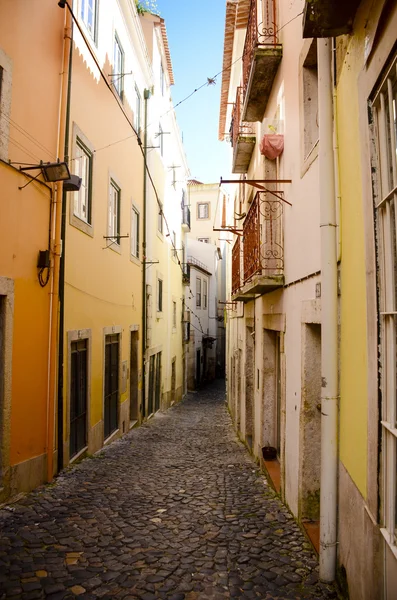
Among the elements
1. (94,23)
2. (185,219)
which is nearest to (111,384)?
(94,23)

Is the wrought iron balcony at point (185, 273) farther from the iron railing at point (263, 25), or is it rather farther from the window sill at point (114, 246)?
the iron railing at point (263, 25)

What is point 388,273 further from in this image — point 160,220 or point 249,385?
point 160,220

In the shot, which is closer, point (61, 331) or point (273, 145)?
point (273, 145)

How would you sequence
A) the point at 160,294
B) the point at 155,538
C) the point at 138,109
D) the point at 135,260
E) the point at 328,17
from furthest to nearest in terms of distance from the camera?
the point at 160,294 < the point at 138,109 < the point at 135,260 < the point at 155,538 < the point at 328,17

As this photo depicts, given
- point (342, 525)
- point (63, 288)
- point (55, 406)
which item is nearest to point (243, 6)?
point (63, 288)

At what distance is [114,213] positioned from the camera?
36.3ft

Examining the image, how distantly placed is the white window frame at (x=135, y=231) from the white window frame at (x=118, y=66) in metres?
2.89

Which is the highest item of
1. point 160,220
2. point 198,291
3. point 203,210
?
point 203,210

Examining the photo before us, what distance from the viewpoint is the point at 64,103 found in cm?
734

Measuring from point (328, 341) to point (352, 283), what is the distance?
599 mm

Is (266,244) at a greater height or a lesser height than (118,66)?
lesser

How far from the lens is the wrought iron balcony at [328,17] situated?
306 centimetres

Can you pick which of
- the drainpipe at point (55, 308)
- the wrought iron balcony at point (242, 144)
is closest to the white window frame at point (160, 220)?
the wrought iron balcony at point (242, 144)

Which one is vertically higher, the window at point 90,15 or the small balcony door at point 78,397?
the window at point 90,15
